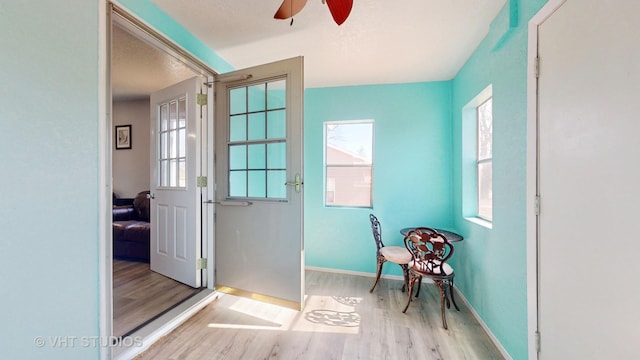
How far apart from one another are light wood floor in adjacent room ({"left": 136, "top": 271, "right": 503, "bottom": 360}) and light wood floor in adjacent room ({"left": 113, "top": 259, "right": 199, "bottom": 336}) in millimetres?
333

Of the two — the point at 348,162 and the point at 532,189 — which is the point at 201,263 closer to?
the point at 348,162

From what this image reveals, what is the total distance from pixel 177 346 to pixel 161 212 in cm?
161

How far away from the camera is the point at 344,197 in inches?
132

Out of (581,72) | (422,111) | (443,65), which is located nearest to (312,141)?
(422,111)

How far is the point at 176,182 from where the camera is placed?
2703 mm

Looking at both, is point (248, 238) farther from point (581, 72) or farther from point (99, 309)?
point (581, 72)

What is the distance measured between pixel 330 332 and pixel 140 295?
198 cm

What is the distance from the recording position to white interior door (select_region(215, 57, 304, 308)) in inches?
84.0

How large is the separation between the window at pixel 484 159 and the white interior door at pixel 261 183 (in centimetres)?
187

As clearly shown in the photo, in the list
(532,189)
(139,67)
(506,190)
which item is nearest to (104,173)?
(139,67)

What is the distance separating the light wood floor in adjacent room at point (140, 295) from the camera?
200cm
